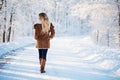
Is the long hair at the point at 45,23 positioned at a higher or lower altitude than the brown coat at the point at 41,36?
higher

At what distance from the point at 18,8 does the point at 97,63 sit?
23600mm

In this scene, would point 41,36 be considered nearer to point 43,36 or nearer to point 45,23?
point 43,36

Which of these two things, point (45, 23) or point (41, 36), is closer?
point (45, 23)

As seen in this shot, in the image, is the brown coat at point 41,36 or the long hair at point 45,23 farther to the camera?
the brown coat at point 41,36

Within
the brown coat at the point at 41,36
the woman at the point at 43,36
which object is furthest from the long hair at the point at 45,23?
the brown coat at the point at 41,36

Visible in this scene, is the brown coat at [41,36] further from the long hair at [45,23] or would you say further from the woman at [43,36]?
the long hair at [45,23]

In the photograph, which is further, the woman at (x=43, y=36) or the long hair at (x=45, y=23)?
the woman at (x=43, y=36)

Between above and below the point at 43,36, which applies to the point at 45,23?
above

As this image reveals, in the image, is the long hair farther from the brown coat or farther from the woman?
the brown coat

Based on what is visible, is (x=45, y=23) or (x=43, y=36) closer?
(x=45, y=23)

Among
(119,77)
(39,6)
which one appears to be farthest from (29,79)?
(39,6)

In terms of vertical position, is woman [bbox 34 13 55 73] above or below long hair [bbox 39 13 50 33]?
below

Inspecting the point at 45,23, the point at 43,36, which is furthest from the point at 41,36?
the point at 45,23

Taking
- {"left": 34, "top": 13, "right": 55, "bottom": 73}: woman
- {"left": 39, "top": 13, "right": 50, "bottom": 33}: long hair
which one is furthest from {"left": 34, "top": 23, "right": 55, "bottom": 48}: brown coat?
{"left": 39, "top": 13, "right": 50, "bottom": 33}: long hair
